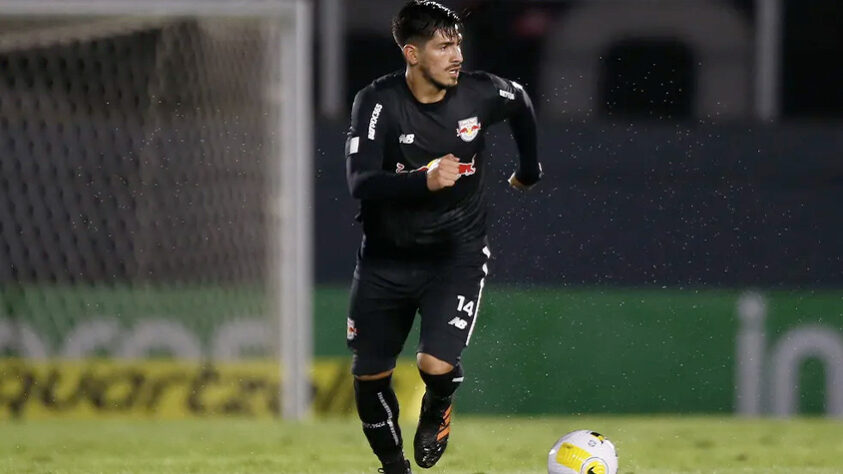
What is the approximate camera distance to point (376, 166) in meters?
6.68

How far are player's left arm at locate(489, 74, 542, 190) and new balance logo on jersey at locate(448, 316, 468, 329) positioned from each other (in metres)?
0.89

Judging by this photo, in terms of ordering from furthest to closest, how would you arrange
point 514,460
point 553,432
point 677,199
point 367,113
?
point 677,199
point 553,432
point 514,460
point 367,113

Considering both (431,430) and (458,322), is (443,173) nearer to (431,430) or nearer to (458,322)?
(458,322)

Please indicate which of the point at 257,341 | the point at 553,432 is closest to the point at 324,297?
the point at 257,341

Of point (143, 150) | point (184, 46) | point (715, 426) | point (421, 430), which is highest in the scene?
point (184, 46)

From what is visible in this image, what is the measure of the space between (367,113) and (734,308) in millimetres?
7191

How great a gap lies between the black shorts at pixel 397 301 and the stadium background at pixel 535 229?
4907mm

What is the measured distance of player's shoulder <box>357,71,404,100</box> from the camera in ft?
22.6

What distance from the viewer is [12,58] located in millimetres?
11812

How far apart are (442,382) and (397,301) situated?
0.40 m

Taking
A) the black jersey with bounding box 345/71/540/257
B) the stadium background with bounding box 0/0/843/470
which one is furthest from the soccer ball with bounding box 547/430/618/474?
the stadium background with bounding box 0/0/843/470

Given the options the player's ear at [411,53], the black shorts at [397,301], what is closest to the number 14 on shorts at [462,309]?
the black shorts at [397,301]

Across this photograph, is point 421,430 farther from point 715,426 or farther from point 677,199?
point 677,199

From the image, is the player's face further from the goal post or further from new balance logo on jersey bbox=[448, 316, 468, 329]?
the goal post
